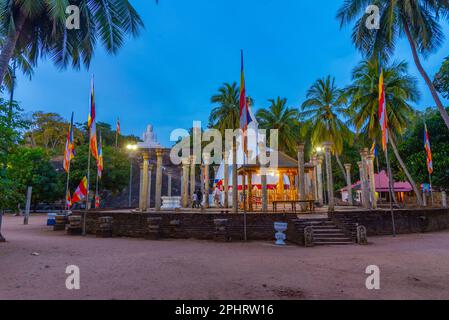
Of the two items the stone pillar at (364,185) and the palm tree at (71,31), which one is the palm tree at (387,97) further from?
the palm tree at (71,31)

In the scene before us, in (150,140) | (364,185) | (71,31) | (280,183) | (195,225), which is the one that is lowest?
(195,225)

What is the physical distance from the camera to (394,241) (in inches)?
494

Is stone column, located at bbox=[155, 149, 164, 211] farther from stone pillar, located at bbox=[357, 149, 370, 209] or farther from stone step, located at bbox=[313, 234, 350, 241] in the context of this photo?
stone pillar, located at bbox=[357, 149, 370, 209]

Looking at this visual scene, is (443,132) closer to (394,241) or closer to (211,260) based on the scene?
(394,241)

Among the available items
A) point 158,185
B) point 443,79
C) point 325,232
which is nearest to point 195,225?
point 158,185

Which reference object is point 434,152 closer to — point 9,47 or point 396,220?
point 396,220

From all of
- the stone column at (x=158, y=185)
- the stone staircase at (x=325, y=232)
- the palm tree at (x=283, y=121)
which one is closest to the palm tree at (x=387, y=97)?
the palm tree at (x=283, y=121)

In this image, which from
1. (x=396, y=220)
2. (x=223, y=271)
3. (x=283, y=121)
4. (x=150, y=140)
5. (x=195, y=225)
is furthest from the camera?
(x=283, y=121)

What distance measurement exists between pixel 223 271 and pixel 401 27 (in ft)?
53.3

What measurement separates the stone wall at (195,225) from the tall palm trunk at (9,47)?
8180 millimetres

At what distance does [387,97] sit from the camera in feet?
86.7

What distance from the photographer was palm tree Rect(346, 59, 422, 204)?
26.0 metres

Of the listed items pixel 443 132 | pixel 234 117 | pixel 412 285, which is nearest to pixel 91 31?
pixel 412 285

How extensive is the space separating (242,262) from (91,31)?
12150 millimetres
